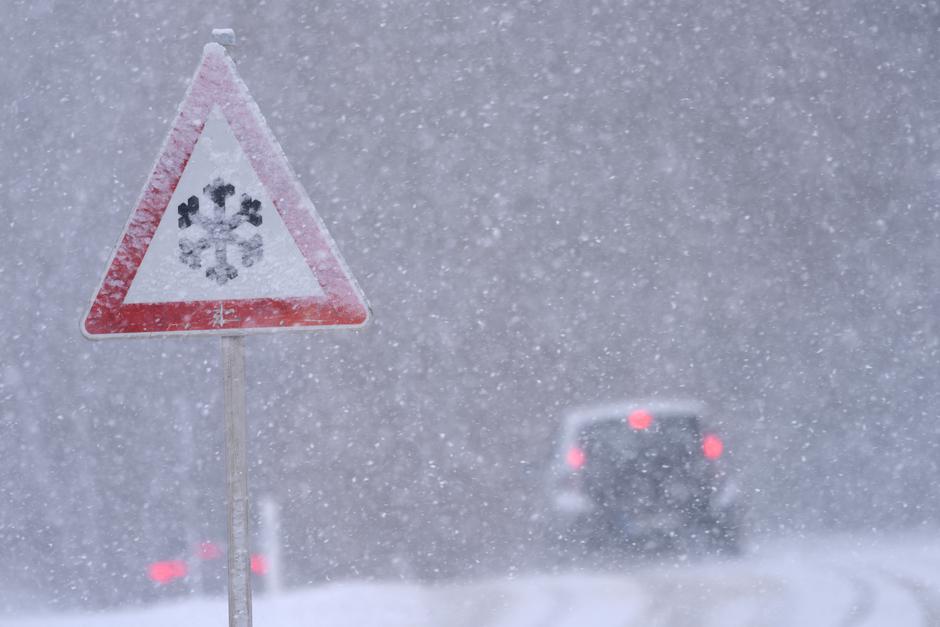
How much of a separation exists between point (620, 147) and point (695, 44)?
121 cm

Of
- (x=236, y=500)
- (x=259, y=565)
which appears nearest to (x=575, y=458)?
(x=259, y=565)

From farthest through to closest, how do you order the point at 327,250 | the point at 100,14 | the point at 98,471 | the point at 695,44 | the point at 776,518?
the point at 695,44, the point at 100,14, the point at 776,518, the point at 98,471, the point at 327,250

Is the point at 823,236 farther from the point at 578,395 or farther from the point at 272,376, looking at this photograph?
the point at 272,376

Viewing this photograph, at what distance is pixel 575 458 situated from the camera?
575 cm

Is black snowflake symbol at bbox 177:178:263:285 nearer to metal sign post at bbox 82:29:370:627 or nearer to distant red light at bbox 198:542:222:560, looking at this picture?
metal sign post at bbox 82:29:370:627

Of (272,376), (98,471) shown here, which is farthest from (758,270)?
(98,471)

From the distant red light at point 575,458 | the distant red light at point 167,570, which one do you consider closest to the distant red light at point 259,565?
the distant red light at point 167,570

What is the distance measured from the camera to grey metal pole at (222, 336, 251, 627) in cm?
192

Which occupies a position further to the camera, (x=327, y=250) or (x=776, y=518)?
(x=776, y=518)

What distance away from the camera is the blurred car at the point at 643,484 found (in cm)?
568

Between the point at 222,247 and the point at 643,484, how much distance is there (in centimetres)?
472

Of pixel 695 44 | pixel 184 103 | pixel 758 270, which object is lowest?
pixel 184 103

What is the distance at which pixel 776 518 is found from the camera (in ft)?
22.2

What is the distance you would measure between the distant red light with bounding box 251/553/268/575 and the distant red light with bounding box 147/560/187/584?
19.5 inches
